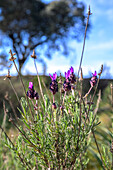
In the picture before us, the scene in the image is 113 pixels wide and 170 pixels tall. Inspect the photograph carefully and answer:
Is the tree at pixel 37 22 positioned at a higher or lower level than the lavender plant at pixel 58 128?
higher

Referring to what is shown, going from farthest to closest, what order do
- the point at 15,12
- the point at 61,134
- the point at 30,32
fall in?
1. the point at 30,32
2. the point at 15,12
3. the point at 61,134

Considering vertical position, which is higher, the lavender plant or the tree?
the tree

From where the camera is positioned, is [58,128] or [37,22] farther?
[37,22]

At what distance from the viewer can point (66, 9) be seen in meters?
11.4

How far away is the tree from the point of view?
10555mm

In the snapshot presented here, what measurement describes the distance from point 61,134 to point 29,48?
1114 centimetres

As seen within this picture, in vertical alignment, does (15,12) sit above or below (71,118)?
above

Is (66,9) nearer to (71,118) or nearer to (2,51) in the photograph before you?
(2,51)

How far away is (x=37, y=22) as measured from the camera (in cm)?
1084

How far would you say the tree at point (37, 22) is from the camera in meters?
10.6

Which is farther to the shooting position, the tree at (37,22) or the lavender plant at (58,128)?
the tree at (37,22)

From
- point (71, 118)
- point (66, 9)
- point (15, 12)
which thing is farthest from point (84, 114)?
point (66, 9)

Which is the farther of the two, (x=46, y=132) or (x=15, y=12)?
(x=15, y=12)

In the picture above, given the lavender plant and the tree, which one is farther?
the tree
